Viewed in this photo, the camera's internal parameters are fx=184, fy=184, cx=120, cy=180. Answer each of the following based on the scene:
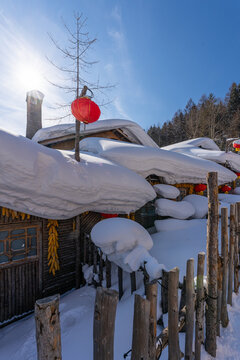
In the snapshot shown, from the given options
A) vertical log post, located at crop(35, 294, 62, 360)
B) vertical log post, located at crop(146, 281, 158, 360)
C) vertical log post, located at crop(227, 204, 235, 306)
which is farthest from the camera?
vertical log post, located at crop(227, 204, 235, 306)

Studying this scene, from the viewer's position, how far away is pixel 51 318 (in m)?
1.21

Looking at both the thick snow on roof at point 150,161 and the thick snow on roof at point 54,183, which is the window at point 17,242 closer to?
the thick snow on roof at point 54,183

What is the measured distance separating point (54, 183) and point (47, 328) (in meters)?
3.08

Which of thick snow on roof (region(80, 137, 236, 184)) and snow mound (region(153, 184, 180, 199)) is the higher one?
thick snow on roof (region(80, 137, 236, 184))

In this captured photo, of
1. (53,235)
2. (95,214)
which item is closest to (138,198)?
(95,214)

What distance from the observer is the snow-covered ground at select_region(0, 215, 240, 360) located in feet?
9.26

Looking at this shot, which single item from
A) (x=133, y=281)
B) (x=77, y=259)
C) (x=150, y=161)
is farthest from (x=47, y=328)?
(x=150, y=161)

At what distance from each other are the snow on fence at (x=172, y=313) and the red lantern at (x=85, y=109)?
282 cm

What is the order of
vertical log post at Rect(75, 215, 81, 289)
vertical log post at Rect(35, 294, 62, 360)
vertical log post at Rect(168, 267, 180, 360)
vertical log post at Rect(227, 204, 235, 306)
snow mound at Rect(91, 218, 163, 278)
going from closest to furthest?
vertical log post at Rect(35, 294, 62, 360) → vertical log post at Rect(168, 267, 180, 360) → vertical log post at Rect(227, 204, 235, 306) → snow mound at Rect(91, 218, 163, 278) → vertical log post at Rect(75, 215, 81, 289)

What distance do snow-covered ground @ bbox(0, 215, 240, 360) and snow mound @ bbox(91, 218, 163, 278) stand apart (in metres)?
0.71

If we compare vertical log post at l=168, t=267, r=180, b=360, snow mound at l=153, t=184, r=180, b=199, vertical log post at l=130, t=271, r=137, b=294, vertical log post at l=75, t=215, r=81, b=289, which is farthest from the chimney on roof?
vertical log post at l=168, t=267, r=180, b=360

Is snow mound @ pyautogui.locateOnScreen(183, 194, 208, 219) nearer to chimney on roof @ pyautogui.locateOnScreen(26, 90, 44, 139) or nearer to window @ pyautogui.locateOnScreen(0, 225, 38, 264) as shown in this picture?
window @ pyautogui.locateOnScreen(0, 225, 38, 264)

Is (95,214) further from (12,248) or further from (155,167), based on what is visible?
(155,167)

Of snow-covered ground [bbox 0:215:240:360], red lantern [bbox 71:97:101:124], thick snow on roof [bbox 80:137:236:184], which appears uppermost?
red lantern [bbox 71:97:101:124]
